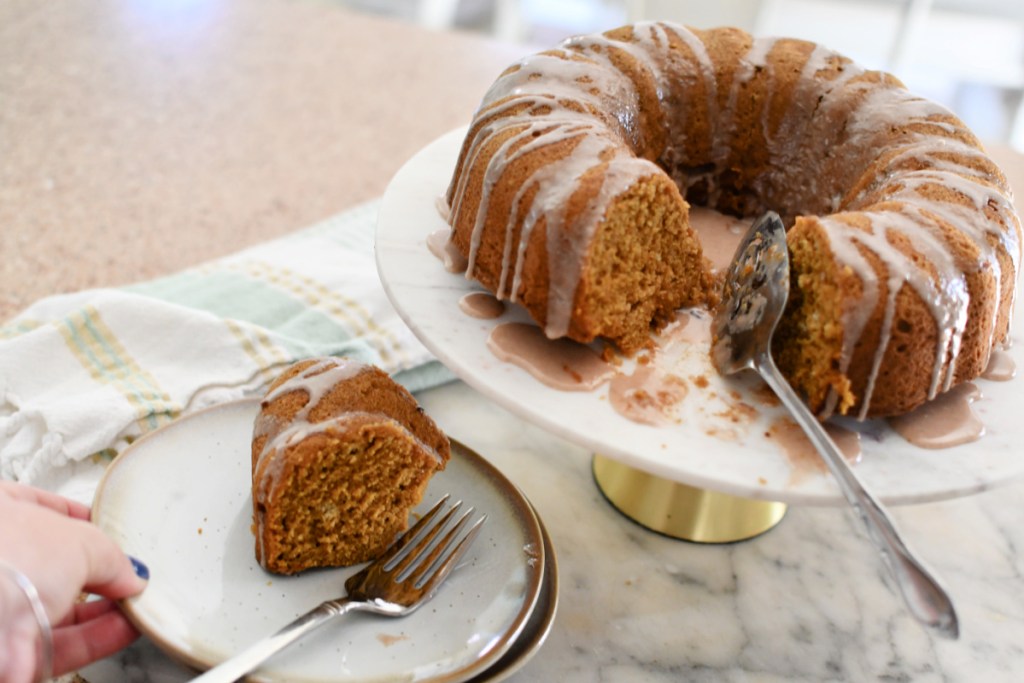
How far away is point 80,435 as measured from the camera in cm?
110

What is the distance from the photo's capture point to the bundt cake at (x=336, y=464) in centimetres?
90

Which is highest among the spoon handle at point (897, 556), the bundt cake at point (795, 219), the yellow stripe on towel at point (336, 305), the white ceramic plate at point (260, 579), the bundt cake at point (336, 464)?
the bundt cake at point (795, 219)

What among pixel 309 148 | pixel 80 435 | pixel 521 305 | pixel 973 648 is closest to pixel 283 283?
pixel 80 435

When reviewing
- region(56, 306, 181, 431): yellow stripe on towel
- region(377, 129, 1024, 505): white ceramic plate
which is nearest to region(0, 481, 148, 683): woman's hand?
region(56, 306, 181, 431): yellow stripe on towel

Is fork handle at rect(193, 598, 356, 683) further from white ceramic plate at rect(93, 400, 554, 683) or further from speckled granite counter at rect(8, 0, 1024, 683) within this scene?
speckled granite counter at rect(8, 0, 1024, 683)

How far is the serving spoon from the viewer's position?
787mm

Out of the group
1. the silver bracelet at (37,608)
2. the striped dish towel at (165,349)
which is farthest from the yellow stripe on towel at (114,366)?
the silver bracelet at (37,608)

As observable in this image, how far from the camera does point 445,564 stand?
36.9 inches

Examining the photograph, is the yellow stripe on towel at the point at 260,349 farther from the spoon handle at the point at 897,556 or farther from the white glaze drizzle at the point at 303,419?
the spoon handle at the point at 897,556

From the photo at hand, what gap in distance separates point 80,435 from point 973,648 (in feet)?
3.27

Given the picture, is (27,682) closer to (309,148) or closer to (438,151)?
(438,151)

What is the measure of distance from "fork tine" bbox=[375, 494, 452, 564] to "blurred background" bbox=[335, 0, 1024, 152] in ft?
6.14

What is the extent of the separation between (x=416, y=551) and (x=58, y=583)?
0.32 m

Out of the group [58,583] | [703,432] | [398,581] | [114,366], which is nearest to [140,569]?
[58,583]
